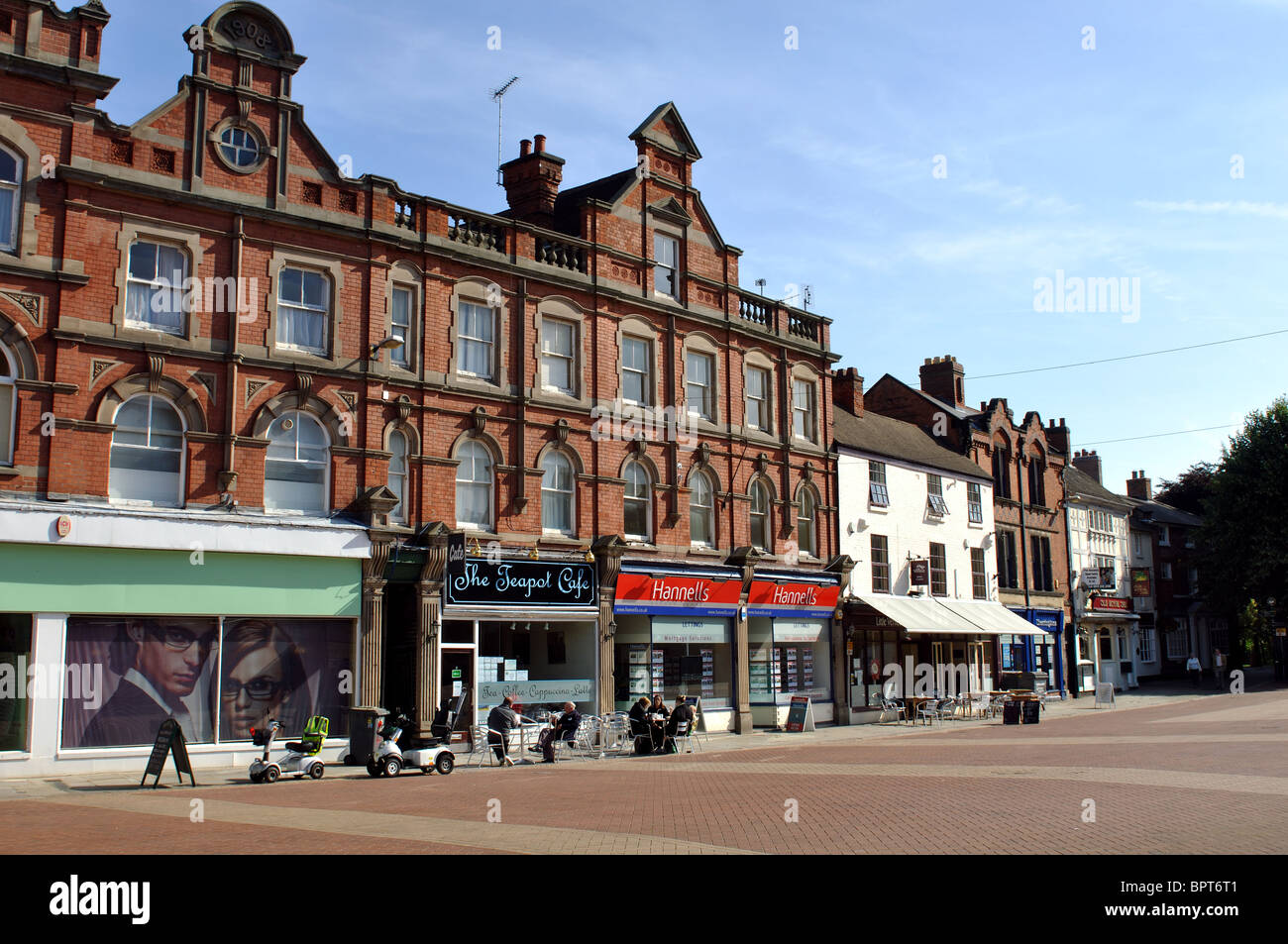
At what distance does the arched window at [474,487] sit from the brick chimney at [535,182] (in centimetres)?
754

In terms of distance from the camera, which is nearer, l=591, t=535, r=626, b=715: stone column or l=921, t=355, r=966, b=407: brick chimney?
l=591, t=535, r=626, b=715: stone column

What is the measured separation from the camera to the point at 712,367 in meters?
31.3

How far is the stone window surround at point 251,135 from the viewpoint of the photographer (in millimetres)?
21547

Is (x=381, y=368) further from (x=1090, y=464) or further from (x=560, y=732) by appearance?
(x=1090, y=464)

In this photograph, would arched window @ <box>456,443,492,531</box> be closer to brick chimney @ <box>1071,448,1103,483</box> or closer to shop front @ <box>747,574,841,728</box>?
shop front @ <box>747,574,841,728</box>

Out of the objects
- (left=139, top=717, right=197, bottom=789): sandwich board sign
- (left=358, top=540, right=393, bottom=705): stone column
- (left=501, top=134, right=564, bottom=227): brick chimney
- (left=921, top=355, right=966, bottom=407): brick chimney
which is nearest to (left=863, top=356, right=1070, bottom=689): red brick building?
(left=921, top=355, right=966, bottom=407): brick chimney

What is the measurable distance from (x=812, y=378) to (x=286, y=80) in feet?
60.0

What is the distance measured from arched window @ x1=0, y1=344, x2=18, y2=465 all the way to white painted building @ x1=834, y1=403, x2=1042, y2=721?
23416 millimetres

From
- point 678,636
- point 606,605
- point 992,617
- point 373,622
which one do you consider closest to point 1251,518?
point 992,617

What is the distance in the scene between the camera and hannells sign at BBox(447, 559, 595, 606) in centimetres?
2361

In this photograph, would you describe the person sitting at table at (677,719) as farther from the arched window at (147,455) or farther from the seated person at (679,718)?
the arched window at (147,455)

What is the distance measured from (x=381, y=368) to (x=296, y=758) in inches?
343

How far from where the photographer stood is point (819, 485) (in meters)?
34.2
